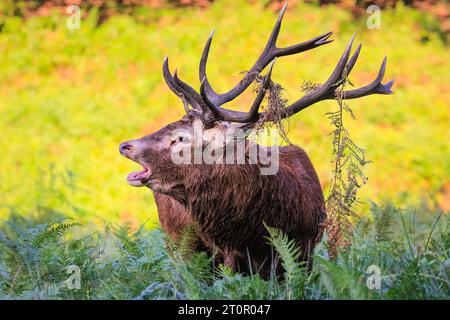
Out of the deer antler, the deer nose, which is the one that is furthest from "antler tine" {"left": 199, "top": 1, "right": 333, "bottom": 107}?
the deer nose

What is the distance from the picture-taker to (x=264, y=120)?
5309 mm

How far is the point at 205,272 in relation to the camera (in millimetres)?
5211

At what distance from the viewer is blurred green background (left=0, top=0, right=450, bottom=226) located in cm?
1104

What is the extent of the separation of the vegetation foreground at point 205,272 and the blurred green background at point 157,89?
4153mm

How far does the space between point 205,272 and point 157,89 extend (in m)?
7.76

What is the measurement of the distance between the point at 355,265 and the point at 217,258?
39.0 inches

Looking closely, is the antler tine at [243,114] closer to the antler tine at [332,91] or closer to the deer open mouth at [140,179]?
the antler tine at [332,91]

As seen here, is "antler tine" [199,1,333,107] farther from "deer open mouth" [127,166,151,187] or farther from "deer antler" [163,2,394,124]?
"deer open mouth" [127,166,151,187]

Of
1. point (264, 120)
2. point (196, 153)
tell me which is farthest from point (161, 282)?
point (264, 120)

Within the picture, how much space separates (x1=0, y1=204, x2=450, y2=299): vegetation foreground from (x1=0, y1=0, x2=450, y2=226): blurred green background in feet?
13.6

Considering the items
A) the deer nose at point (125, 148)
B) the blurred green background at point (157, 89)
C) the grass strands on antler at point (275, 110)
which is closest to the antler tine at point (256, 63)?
the grass strands on antler at point (275, 110)

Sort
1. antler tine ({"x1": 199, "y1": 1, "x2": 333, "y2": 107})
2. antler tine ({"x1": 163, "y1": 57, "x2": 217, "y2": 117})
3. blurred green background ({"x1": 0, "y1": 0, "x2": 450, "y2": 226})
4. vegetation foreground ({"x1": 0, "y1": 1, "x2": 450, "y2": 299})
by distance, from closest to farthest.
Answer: antler tine ({"x1": 163, "y1": 57, "x2": 217, "y2": 117}), antler tine ({"x1": 199, "y1": 1, "x2": 333, "y2": 107}), vegetation foreground ({"x1": 0, "y1": 1, "x2": 450, "y2": 299}), blurred green background ({"x1": 0, "y1": 0, "x2": 450, "y2": 226})

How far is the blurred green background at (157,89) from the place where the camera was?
36.2 feet

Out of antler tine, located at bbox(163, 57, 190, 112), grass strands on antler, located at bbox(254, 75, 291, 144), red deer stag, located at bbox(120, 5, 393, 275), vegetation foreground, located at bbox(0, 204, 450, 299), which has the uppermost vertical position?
antler tine, located at bbox(163, 57, 190, 112)
